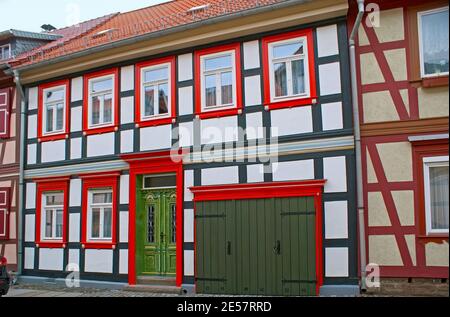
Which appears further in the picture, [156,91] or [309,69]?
[156,91]

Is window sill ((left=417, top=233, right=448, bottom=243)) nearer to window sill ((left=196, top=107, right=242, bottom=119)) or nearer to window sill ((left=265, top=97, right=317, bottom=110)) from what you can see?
window sill ((left=265, top=97, right=317, bottom=110))

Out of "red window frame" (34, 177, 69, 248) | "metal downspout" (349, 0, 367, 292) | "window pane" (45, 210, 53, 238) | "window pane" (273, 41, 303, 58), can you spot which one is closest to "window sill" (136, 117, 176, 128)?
"red window frame" (34, 177, 69, 248)

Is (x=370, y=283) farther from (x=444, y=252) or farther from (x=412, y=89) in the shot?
(x=412, y=89)

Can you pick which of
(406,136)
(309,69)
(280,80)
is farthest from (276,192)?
(406,136)

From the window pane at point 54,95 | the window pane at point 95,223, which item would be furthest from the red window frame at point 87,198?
the window pane at point 54,95

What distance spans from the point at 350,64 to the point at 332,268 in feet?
13.4

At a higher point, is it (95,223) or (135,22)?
(135,22)

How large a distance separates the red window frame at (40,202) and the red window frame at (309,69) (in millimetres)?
6051

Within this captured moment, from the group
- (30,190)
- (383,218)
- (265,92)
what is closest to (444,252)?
(383,218)

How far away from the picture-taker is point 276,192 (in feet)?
36.7

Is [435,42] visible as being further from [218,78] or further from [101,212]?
[101,212]

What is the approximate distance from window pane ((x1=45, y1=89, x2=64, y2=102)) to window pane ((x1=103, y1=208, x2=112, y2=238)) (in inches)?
139

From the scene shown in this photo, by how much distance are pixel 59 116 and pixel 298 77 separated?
7039mm

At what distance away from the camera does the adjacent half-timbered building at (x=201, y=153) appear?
10.9 meters
